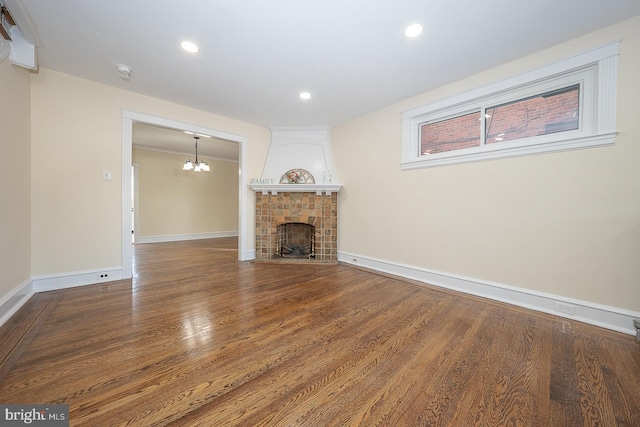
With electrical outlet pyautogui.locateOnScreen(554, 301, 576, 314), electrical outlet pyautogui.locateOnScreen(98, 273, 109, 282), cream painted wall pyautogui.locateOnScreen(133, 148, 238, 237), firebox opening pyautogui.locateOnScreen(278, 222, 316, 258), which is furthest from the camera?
cream painted wall pyautogui.locateOnScreen(133, 148, 238, 237)

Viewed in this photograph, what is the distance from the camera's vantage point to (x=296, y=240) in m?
4.81

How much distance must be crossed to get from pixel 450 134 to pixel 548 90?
3.08 feet

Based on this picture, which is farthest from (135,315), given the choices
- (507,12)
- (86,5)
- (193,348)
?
(507,12)

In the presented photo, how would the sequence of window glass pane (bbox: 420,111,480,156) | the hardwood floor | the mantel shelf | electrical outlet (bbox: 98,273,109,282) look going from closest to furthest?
the hardwood floor, window glass pane (bbox: 420,111,480,156), electrical outlet (bbox: 98,273,109,282), the mantel shelf

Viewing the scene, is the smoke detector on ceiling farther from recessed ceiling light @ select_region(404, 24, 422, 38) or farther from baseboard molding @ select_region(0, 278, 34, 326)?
recessed ceiling light @ select_region(404, 24, 422, 38)

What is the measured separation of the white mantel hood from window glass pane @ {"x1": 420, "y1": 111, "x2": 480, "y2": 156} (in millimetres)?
1713

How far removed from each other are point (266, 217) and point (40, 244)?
2.82 metres

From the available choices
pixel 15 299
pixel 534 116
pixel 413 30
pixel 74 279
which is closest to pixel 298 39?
pixel 413 30

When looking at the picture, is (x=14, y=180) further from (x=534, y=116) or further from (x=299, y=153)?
(x=534, y=116)

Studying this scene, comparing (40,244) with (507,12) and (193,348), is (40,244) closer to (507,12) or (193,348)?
(193,348)

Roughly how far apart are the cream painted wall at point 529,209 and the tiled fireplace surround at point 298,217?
85 centimetres

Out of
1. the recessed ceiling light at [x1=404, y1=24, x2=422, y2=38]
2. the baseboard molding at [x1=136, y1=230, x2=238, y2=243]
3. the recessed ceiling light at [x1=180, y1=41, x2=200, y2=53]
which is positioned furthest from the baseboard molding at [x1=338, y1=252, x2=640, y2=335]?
the baseboard molding at [x1=136, y1=230, x2=238, y2=243]

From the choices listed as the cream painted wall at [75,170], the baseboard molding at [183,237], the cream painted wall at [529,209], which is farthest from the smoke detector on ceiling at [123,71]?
the baseboard molding at [183,237]

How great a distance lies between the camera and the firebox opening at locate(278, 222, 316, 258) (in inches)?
184
